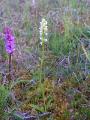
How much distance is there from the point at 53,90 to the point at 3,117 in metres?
0.54

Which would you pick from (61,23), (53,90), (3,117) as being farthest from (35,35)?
(3,117)

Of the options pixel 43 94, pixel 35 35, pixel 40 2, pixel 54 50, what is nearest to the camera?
pixel 43 94

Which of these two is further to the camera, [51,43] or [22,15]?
[22,15]

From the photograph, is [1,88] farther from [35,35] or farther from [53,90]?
[35,35]

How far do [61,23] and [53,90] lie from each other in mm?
1296

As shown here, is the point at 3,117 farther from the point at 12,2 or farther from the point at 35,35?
the point at 12,2

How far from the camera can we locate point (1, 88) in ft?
8.00

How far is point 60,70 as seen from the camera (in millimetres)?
2955

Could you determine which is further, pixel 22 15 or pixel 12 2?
pixel 12 2

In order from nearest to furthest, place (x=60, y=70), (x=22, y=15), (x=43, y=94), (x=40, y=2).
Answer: (x=43, y=94)
(x=60, y=70)
(x=22, y=15)
(x=40, y=2)

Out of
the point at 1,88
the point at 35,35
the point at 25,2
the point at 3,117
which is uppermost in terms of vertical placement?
the point at 25,2

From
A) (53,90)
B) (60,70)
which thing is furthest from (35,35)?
(53,90)

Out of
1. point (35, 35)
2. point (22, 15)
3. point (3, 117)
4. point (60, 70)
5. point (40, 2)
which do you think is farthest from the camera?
point (40, 2)

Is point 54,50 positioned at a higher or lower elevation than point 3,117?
higher
